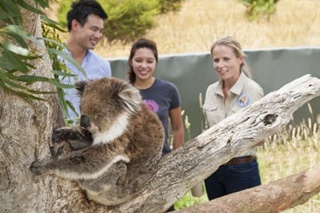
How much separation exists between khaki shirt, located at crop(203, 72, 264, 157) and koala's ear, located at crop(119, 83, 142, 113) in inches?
38.5

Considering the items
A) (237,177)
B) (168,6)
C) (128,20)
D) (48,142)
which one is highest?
(168,6)

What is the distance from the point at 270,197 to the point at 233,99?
2.94 feet

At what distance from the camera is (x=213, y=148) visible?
7.90 feet

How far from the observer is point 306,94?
2.45 metres

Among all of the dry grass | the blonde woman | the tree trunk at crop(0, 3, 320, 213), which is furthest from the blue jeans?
the dry grass

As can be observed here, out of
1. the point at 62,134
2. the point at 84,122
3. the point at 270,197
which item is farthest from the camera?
the point at 270,197

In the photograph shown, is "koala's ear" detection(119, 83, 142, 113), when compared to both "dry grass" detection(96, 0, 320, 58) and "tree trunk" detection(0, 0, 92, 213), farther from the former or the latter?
"dry grass" detection(96, 0, 320, 58)

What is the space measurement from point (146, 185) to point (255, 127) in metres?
0.43

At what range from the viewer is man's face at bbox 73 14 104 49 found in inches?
147

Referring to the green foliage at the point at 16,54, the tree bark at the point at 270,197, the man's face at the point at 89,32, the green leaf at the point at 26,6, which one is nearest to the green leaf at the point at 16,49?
the green foliage at the point at 16,54

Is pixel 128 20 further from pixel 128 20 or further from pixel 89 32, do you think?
pixel 89 32

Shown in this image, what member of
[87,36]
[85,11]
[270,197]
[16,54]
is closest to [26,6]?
[16,54]

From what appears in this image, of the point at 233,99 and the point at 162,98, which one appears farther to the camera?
the point at 162,98

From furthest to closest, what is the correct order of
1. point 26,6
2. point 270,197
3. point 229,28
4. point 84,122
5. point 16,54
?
Answer: point 229,28 → point 270,197 → point 84,122 → point 26,6 → point 16,54
